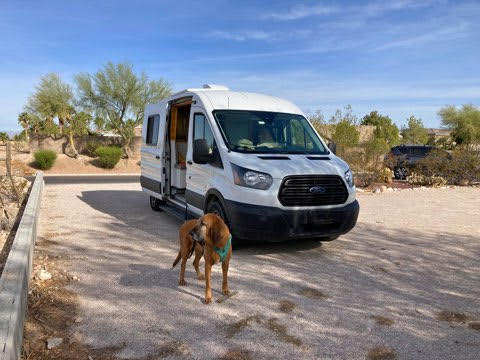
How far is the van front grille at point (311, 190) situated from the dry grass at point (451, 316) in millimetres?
2094

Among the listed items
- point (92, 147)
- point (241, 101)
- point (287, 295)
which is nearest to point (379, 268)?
point (287, 295)

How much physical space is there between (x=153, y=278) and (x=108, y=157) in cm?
2315

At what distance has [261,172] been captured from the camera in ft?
17.9

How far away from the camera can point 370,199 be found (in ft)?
39.9

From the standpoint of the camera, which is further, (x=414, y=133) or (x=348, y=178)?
(x=414, y=133)

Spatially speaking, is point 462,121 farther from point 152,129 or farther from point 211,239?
point 211,239

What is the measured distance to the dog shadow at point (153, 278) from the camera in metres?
4.66

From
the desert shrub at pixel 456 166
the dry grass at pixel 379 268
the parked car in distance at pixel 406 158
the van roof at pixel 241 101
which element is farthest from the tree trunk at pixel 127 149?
the dry grass at pixel 379 268

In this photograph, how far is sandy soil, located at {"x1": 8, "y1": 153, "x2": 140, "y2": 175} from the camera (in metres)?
25.7

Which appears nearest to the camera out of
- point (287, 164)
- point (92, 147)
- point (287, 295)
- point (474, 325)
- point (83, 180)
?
point (474, 325)

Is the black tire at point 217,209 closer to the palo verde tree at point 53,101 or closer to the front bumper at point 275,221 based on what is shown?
the front bumper at point 275,221

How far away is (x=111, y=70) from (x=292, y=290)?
29.0 meters

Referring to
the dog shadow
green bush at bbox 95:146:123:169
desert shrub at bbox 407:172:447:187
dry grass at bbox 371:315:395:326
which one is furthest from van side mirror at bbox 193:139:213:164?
green bush at bbox 95:146:123:169

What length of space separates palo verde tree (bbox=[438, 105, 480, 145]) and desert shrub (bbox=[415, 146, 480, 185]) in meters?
34.9
